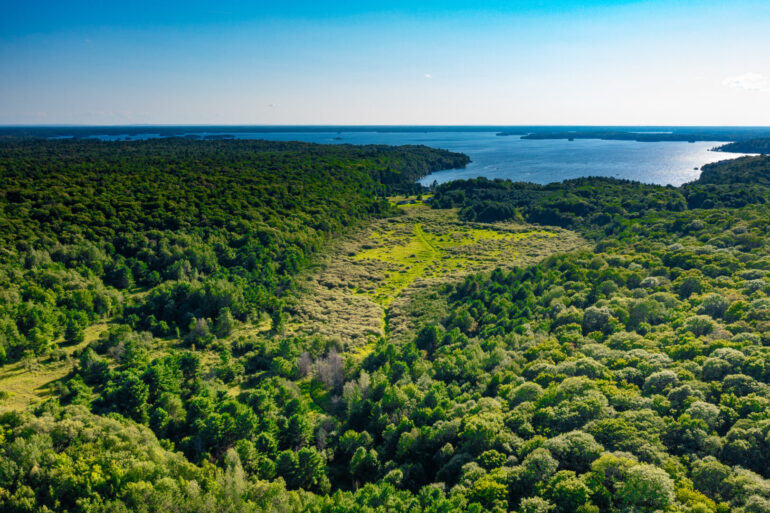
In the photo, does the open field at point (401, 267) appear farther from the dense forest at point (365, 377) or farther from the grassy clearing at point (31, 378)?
the grassy clearing at point (31, 378)

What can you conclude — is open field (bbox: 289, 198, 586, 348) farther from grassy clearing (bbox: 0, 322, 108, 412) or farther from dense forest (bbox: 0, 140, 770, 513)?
grassy clearing (bbox: 0, 322, 108, 412)

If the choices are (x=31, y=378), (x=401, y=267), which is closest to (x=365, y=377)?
(x=31, y=378)

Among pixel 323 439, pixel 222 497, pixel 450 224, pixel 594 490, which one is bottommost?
pixel 323 439

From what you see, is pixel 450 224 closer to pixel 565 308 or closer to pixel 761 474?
pixel 565 308

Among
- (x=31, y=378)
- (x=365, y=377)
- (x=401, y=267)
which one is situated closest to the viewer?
(x=31, y=378)

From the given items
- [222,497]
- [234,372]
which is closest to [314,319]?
[234,372]

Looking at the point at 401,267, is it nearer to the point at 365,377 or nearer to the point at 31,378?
the point at 365,377

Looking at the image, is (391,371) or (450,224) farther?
(450,224)
